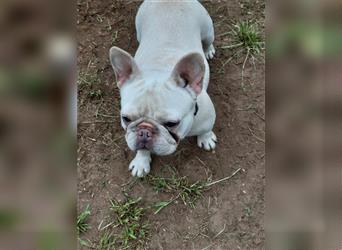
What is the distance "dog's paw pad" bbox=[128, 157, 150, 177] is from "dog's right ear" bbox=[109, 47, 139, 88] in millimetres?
733

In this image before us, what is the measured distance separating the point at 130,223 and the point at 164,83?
42.8 inches

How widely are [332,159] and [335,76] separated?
0.82ft

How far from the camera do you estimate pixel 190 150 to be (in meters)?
2.93

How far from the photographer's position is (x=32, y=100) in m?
0.79

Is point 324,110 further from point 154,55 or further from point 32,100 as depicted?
point 154,55

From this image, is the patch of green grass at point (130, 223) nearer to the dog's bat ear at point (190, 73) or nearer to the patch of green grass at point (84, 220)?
the patch of green grass at point (84, 220)

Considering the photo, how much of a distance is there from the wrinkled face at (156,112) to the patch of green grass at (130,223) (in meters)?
0.73

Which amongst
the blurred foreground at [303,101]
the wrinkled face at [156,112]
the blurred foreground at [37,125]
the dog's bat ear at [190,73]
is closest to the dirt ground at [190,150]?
the wrinkled face at [156,112]

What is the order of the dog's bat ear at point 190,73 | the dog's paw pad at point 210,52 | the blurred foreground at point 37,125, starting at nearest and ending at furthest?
1. the blurred foreground at point 37,125
2. the dog's bat ear at point 190,73
3. the dog's paw pad at point 210,52

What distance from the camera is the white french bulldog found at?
213cm

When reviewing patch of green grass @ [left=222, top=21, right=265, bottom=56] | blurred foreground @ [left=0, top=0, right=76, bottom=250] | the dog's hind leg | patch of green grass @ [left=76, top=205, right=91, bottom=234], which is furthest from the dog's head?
blurred foreground @ [left=0, top=0, right=76, bottom=250]

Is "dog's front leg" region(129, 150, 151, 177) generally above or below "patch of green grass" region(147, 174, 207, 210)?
above

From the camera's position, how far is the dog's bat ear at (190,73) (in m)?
2.09

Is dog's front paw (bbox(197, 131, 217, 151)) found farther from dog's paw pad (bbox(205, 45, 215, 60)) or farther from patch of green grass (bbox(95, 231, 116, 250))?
patch of green grass (bbox(95, 231, 116, 250))
